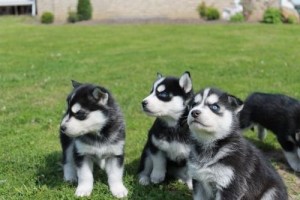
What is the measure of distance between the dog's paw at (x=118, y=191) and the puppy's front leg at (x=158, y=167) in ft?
1.31

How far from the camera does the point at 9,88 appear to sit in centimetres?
1098

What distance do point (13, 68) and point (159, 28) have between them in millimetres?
11128

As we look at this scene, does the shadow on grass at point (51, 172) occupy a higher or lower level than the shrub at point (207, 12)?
higher

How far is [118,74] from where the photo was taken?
12.2 m

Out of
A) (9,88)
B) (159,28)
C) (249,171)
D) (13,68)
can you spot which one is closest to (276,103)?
(249,171)

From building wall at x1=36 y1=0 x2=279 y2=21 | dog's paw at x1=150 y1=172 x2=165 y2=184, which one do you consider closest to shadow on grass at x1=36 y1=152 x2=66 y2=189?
dog's paw at x1=150 y1=172 x2=165 y2=184

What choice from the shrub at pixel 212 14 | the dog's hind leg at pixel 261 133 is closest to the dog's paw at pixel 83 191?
the dog's hind leg at pixel 261 133

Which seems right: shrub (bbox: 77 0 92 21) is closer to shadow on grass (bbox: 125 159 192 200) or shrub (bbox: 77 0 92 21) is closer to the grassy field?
the grassy field

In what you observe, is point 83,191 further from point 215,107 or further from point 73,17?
point 73,17

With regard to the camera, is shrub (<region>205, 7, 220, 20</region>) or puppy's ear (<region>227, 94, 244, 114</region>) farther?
shrub (<region>205, 7, 220, 20</region>)

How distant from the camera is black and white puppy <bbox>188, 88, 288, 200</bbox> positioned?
4254mm

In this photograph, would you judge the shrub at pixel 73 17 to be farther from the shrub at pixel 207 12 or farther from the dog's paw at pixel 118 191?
the dog's paw at pixel 118 191

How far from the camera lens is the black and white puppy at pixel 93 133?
16.1 ft

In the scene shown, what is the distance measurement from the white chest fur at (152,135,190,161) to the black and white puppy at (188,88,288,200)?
0.68 meters
